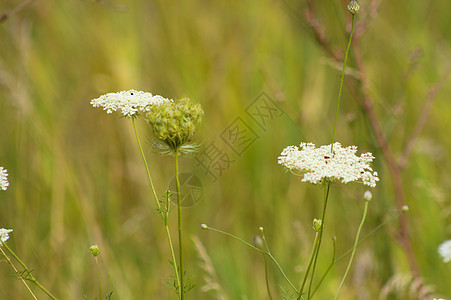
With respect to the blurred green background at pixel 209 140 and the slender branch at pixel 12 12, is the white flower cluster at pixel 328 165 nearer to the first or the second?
the blurred green background at pixel 209 140

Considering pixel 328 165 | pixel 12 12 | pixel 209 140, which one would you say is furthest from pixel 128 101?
pixel 209 140

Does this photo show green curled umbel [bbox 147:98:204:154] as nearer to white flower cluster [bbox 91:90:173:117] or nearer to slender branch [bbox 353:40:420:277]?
white flower cluster [bbox 91:90:173:117]

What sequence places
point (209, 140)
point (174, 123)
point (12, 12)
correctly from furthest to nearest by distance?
point (209, 140) → point (12, 12) → point (174, 123)

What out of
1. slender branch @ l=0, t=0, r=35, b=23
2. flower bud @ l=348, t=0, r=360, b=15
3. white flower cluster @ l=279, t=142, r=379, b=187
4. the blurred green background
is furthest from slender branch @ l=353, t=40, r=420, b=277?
slender branch @ l=0, t=0, r=35, b=23

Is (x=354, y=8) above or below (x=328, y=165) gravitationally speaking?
above

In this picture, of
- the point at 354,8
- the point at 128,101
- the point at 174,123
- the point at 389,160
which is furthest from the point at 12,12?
the point at 389,160

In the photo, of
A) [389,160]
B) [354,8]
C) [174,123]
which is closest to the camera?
[354,8]

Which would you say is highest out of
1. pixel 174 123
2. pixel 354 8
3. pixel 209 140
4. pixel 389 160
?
pixel 209 140

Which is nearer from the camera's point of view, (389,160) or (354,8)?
(354,8)

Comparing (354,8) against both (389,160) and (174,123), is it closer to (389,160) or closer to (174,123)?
(174,123)
